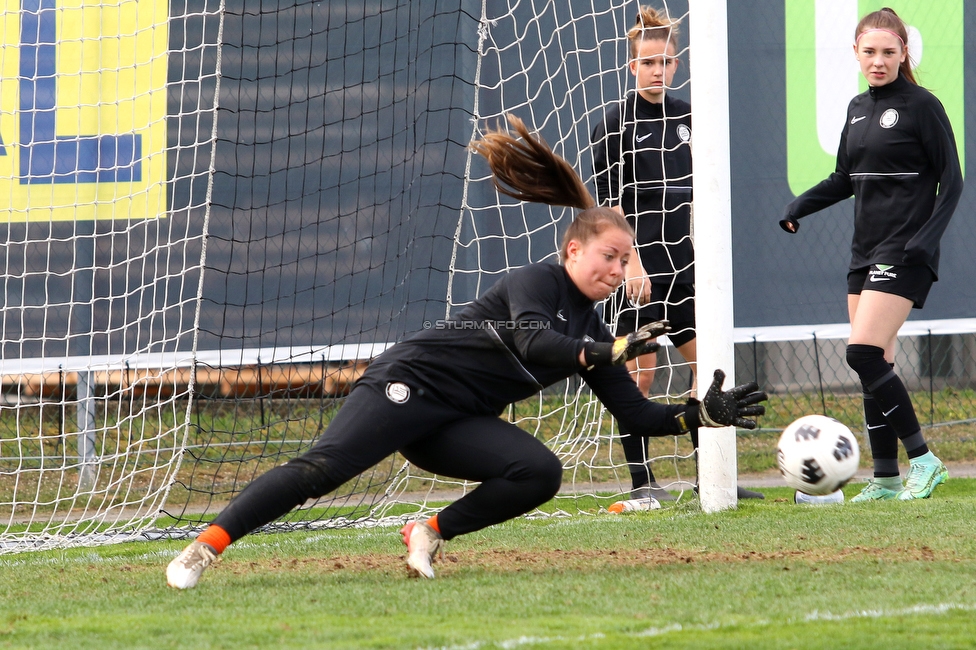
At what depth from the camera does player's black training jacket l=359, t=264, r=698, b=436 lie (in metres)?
3.87

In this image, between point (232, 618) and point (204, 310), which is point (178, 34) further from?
point (232, 618)

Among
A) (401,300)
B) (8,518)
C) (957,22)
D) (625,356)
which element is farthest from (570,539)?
(957,22)

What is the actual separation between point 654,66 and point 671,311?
1.32m

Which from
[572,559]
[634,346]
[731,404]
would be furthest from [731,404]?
[572,559]

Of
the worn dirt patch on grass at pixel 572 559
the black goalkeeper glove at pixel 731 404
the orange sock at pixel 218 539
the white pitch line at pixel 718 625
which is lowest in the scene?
the worn dirt patch on grass at pixel 572 559

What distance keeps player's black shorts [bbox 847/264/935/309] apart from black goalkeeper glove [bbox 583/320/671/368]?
2326mm

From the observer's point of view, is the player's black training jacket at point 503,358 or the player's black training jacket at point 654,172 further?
the player's black training jacket at point 654,172

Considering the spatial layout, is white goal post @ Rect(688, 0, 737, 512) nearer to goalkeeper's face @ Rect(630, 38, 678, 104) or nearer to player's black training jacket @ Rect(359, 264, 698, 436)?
goalkeeper's face @ Rect(630, 38, 678, 104)

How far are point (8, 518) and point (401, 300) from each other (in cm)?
283

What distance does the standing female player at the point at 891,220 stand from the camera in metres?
5.50

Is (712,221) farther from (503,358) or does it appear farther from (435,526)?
(435,526)

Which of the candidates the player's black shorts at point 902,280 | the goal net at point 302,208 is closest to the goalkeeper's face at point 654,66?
the goal net at point 302,208

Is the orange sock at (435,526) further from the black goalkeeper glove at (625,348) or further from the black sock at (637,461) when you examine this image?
the black sock at (637,461)

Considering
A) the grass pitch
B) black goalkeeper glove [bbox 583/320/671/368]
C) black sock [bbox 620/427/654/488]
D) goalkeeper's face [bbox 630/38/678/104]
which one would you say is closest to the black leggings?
the grass pitch
